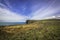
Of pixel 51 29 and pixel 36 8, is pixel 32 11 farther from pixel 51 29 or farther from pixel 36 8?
pixel 51 29

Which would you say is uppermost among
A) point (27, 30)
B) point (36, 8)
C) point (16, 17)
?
point (36, 8)

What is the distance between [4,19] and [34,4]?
1.04m

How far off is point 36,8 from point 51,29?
797 mm

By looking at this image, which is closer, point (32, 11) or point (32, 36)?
point (32, 36)

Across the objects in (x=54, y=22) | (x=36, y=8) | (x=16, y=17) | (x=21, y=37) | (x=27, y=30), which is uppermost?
(x=36, y=8)

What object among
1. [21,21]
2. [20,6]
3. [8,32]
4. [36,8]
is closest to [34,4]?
[36,8]

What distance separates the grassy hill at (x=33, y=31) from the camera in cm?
275

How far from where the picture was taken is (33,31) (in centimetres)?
285

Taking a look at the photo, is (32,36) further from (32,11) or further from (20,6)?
(20,6)

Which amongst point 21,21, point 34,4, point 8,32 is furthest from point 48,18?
point 8,32

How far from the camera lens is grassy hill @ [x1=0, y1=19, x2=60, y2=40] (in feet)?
9.02

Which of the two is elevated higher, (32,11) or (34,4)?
(34,4)

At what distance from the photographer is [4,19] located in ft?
9.62

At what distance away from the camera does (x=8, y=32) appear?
2785 mm
